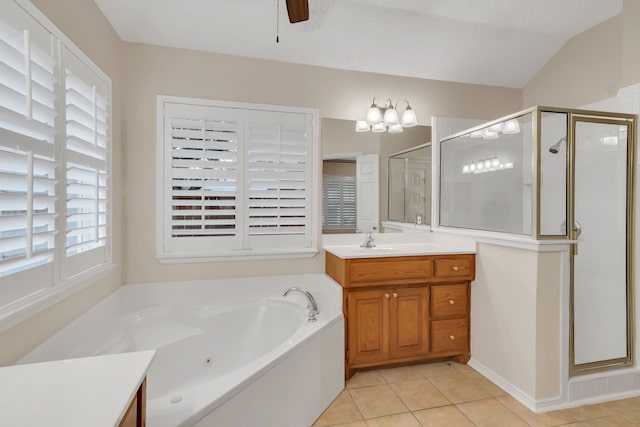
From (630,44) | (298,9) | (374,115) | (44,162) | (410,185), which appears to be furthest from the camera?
(410,185)

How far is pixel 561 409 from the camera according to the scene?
1.96 meters

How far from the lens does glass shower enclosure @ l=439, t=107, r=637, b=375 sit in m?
2.00

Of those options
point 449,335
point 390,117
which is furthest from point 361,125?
point 449,335

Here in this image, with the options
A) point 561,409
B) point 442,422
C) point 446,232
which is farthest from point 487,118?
point 442,422

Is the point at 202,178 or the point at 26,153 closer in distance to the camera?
the point at 26,153

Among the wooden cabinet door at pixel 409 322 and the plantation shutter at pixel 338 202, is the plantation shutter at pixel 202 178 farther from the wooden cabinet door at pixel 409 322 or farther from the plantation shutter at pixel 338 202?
the wooden cabinet door at pixel 409 322

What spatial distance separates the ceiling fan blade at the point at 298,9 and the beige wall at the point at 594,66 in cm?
222

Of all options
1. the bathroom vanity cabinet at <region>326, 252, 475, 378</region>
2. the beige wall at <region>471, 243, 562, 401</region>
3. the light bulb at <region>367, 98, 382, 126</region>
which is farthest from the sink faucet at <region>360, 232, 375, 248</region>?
the light bulb at <region>367, 98, 382, 126</region>

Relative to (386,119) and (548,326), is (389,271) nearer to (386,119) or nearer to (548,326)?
(548,326)

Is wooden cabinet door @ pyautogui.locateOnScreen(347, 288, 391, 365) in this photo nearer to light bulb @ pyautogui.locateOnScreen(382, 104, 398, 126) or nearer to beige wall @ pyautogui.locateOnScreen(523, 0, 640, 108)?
light bulb @ pyautogui.locateOnScreen(382, 104, 398, 126)

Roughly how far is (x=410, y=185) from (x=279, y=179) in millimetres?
1187

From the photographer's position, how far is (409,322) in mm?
2393

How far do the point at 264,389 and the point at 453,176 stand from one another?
2.28 m

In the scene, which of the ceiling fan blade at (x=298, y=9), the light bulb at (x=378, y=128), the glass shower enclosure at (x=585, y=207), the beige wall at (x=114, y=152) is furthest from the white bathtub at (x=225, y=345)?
the ceiling fan blade at (x=298, y=9)
